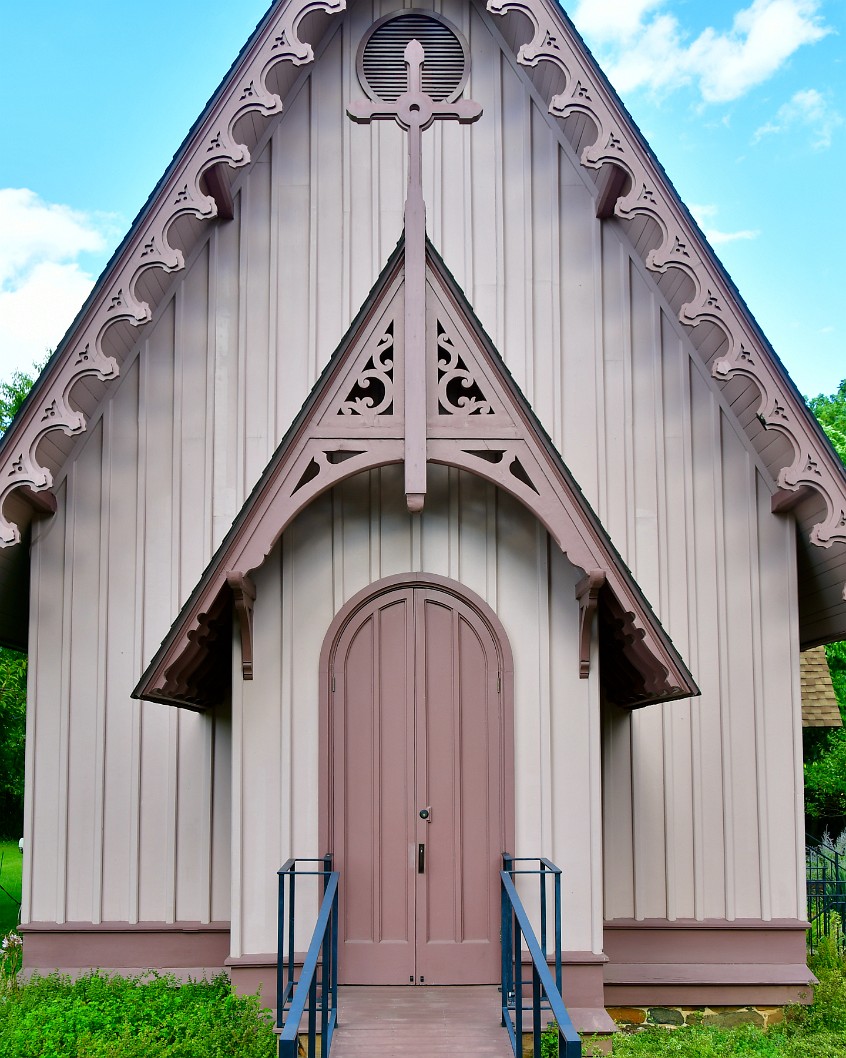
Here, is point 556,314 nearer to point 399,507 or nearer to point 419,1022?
point 399,507

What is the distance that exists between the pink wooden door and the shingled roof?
293 inches

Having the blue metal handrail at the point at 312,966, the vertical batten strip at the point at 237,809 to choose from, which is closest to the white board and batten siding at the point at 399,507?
the vertical batten strip at the point at 237,809

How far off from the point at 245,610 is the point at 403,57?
17.9ft

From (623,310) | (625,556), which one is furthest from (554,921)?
(623,310)

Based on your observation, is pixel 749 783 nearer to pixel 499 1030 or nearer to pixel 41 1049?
pixel 499 1030

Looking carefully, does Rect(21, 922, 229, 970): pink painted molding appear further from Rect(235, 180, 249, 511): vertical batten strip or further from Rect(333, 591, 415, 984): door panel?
Rect(235, 180, 249, 511): vertical batten strip

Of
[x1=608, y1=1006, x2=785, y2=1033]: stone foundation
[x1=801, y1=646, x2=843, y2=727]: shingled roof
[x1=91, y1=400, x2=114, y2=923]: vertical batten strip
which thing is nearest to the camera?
[x1=608, y1=1006, x2=785, y2=1033]: stone foundation

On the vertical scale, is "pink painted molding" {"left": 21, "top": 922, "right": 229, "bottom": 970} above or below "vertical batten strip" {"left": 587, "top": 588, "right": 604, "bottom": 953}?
below

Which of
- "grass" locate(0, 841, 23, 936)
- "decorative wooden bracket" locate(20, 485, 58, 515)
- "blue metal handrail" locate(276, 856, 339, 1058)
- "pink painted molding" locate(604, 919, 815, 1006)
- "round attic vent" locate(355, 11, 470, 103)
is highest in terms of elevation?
"round attic vent" locate(355, 11, 470, 103)

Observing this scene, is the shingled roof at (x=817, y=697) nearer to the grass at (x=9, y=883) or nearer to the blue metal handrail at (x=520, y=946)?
the blue metal handrail at (x=520, y=946)

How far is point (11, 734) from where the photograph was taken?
74.1 ft

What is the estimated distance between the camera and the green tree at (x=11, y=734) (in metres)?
19.8

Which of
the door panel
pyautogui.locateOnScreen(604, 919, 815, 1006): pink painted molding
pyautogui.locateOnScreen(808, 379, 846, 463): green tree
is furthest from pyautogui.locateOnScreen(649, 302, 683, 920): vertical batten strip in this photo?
pyautogui.locateOnScreen(808, 379, 846, 463): green tree

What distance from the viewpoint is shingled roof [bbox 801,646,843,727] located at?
45.4 ft
